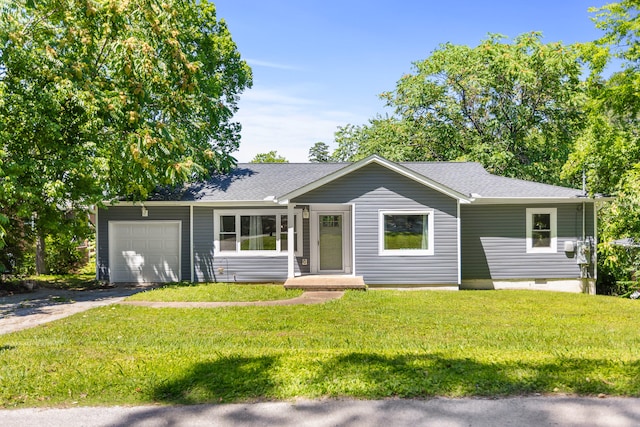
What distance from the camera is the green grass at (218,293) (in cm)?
1103

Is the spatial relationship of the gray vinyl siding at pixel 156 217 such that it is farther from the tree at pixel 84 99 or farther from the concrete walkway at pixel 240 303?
the concrete walkway at pixel 240 303

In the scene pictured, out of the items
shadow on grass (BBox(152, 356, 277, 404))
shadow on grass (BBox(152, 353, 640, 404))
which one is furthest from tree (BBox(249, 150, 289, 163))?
shadow on grass (BBox(152, 353, 640, 404))

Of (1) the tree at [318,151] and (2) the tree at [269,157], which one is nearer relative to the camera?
(2) the tree at [269,157]

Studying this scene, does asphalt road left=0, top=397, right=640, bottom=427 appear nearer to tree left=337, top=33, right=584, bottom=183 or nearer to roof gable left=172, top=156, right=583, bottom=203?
roof gable left=172, top=156, right=583, bottom=203

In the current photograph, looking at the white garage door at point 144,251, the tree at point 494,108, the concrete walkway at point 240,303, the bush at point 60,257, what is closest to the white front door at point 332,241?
the concrete walkway at point 240,303

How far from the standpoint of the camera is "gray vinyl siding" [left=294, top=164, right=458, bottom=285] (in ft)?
42.7

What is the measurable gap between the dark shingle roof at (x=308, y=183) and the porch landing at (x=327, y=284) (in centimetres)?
273

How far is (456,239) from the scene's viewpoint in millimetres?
12969

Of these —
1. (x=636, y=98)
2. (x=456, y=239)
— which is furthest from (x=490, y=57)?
(x=456, y=239)

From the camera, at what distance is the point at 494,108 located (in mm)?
22266

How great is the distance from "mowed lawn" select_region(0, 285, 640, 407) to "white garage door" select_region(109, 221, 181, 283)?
16.6 ft

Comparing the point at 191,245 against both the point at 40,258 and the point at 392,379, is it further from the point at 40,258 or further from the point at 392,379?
the point at 392,379

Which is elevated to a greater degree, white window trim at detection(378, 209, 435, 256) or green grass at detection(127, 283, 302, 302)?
white window trim at detection(378, 209, 435, 256)

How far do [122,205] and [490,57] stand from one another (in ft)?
58.8
